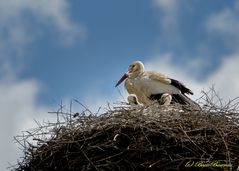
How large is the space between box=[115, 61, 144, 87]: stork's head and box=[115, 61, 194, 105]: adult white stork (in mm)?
44

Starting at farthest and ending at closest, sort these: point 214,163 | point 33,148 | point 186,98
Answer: point 186,98 < point 33,148 < point 214,163

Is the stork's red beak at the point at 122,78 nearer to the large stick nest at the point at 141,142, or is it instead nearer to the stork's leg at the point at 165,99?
the stork's leg at the point at 165,99

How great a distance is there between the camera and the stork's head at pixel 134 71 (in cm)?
789

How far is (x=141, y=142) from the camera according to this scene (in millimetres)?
5586

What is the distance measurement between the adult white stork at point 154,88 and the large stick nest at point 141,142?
4.92ft

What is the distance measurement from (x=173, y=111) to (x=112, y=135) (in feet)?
1.81

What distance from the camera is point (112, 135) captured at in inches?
224

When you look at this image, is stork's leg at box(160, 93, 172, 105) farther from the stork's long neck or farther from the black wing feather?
the stork's long neck

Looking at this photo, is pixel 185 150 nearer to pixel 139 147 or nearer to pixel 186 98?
pixel 139 147

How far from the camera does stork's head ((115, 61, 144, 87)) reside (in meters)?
7.89

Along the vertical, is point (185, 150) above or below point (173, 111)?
below

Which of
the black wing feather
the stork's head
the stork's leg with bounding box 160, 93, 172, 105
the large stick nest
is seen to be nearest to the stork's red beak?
the stork's head

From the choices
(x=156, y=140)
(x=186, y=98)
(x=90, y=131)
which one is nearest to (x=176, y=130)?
(x=156, y=140)

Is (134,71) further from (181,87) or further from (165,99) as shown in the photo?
(165,99)
